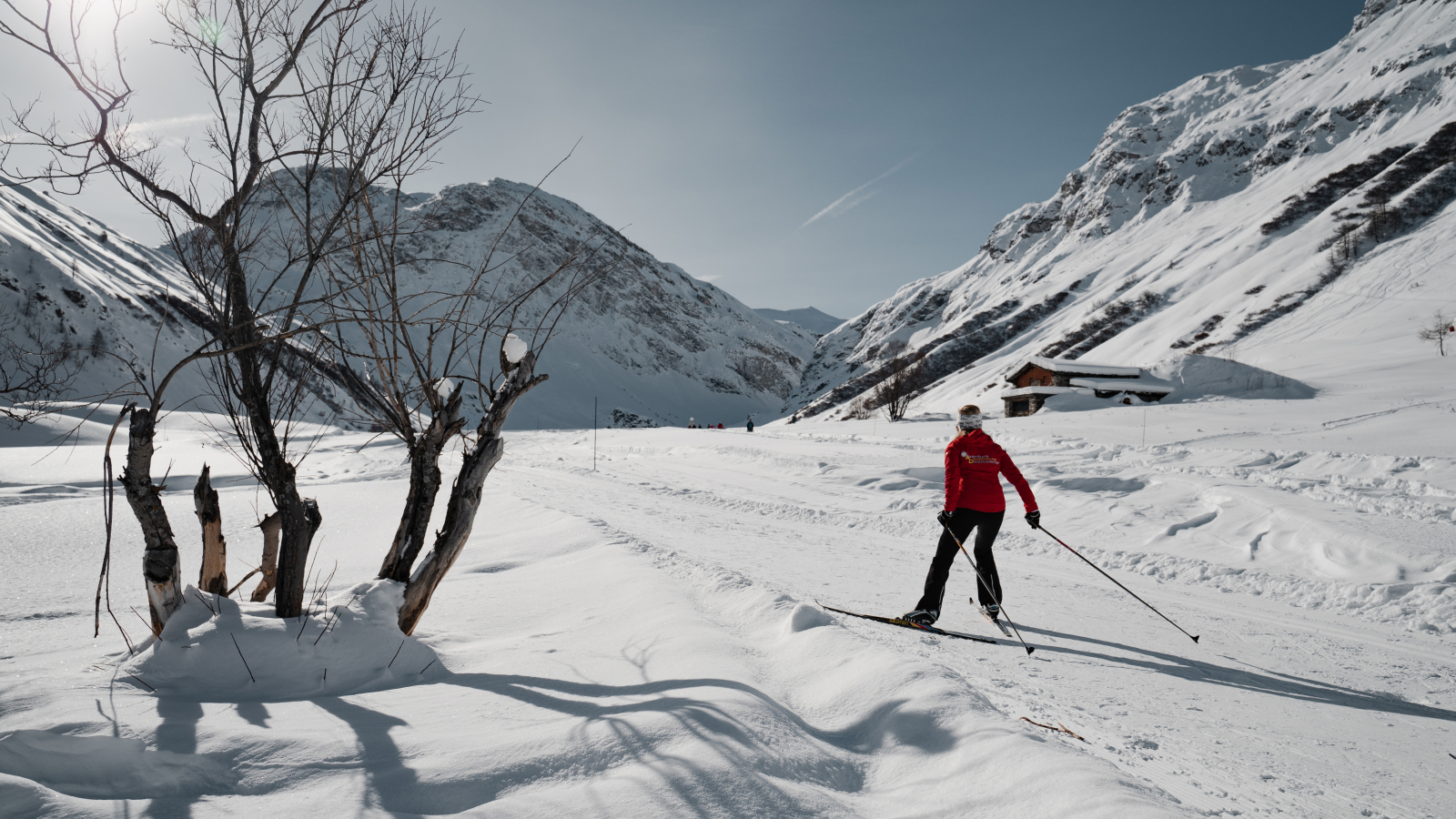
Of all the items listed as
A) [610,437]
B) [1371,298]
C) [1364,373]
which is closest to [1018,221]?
[1371,298]

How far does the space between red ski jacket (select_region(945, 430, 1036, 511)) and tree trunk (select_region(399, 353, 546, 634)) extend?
363 cm

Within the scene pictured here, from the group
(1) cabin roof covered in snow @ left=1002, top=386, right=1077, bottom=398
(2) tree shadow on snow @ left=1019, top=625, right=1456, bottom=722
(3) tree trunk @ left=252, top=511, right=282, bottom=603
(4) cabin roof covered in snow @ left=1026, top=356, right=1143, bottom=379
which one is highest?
(4) cabin roof covered in snow @ left=1026, top=356, right=1143, bottom=379

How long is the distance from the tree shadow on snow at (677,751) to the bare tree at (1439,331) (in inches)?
1315

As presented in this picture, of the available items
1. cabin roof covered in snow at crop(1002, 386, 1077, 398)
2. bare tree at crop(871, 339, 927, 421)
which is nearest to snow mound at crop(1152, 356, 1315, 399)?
cabin roof covered in snow at crop(1002, 386, 1077, 398)

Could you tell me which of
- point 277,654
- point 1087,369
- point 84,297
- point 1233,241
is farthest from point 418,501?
point 1233,241

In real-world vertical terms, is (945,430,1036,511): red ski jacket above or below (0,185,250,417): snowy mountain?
below

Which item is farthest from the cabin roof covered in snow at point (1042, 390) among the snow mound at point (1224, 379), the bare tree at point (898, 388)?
the bare tree at point (898, 388)

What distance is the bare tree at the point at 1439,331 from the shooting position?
24.0 m

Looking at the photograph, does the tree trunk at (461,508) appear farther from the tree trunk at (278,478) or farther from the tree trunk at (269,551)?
the tree trunk at (269,551)

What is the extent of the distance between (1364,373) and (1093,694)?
94.7ft

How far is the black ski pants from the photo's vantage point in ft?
16.1

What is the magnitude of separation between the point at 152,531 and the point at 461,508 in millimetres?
1524

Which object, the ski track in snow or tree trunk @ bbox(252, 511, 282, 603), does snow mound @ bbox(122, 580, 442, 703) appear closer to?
tree trunk @ bbox(252, 511, 282, 603)

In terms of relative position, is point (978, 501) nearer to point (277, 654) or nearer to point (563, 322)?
point (277, 654)
